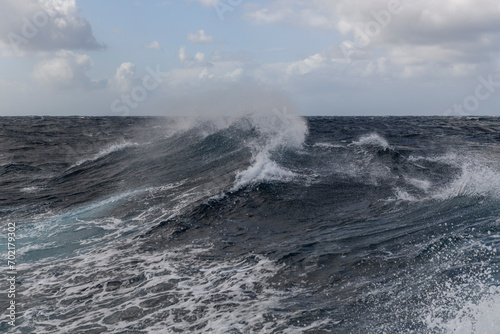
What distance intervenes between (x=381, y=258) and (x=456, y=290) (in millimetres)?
1896

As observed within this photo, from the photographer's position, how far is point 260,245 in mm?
10664

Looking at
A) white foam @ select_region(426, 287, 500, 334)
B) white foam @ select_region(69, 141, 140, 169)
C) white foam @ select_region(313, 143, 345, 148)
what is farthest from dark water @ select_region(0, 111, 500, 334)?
white foam @ select_region(313, 143, 345, 148)

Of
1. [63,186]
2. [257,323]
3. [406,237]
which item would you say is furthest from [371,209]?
[63,186]

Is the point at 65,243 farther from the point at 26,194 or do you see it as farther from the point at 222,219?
the point at 26,194

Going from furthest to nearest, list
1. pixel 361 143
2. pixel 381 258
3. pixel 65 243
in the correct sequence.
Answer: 1. pixel 361 143
2. pixel 65 243
3. pixel 381 258

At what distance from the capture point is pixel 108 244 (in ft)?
36.7

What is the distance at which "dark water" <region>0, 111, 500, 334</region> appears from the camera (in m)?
7.30

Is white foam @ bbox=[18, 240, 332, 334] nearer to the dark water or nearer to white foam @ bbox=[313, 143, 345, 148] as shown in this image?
the dark water

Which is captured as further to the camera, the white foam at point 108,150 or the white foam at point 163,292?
the white foam at point 108,150

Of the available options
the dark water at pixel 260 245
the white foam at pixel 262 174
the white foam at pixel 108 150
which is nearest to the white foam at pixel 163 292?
the dark water at pixel 260 245

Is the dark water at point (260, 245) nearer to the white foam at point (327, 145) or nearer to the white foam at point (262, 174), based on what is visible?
the white foam at point (262, 174)

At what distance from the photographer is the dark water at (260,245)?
24.0ft

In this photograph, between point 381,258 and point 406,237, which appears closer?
point 381,258

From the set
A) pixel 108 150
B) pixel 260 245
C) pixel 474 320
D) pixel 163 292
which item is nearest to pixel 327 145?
pixel 108 150
